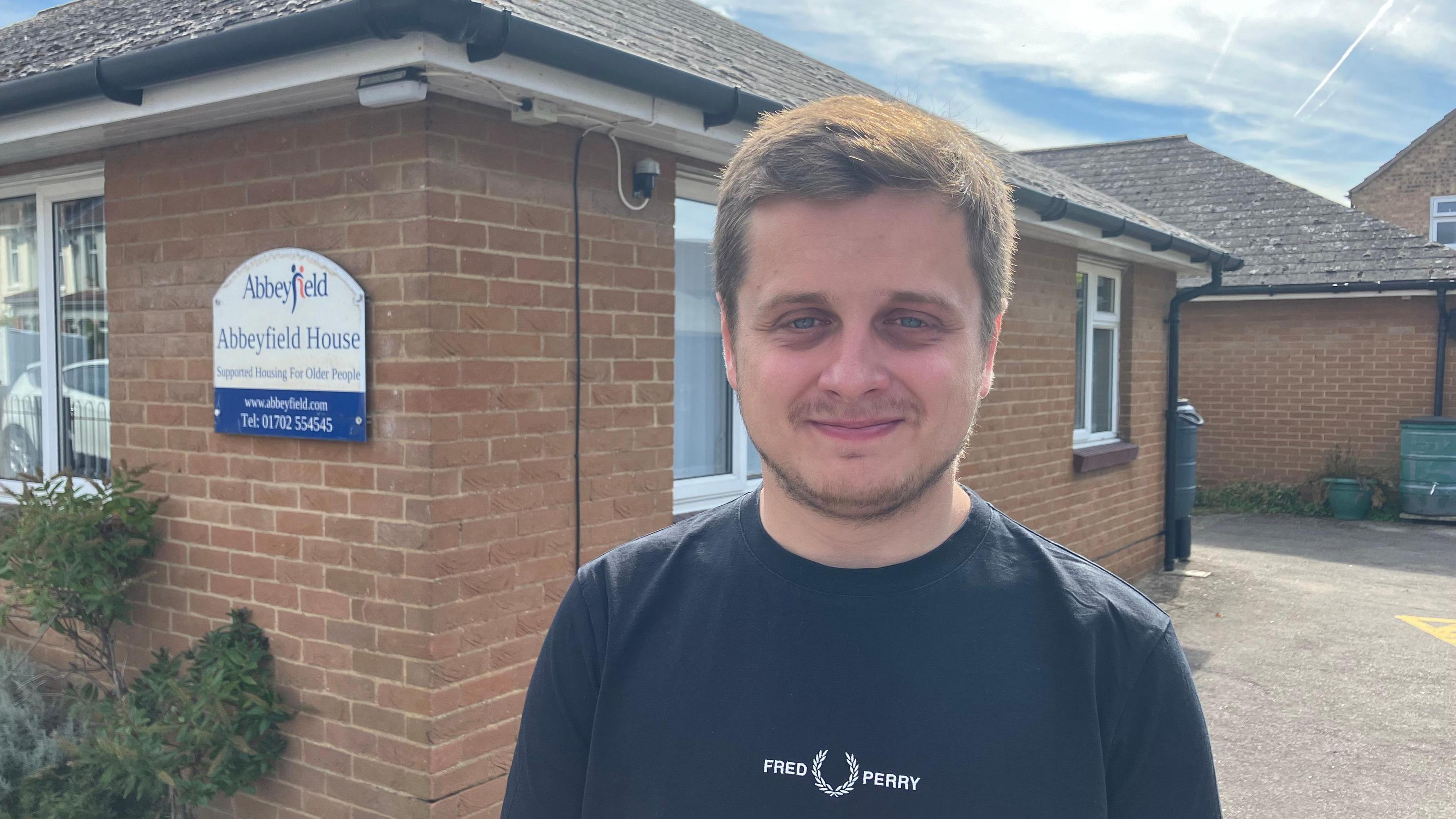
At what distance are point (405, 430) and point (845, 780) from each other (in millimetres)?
2411

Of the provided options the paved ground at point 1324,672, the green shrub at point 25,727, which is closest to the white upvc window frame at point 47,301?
the green shrub at point 25,727

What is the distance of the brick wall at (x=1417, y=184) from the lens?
907 inches

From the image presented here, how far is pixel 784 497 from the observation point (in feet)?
4.87

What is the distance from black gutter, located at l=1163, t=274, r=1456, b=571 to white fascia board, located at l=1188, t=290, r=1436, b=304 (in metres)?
0.04

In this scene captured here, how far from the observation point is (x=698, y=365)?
4863 mm

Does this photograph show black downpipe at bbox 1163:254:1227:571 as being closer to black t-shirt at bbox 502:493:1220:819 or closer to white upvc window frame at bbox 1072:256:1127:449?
white upvc window frame at bbox 1072:256:1127:449

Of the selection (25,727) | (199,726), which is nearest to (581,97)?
(199,726)

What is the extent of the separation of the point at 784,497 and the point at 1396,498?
576 inches

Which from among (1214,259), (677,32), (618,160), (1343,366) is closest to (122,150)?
(618,160)

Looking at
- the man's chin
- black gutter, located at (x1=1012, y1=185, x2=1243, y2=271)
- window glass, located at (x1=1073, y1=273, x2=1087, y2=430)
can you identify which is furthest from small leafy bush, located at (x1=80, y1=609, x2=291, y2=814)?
window glass, located at (x1=1073, y1=273, x2=1087, y2=430)

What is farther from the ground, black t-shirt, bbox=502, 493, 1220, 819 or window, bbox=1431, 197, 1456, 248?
window, bbox=1431, 197, 1456, 248

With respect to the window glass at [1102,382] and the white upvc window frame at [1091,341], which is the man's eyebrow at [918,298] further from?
the window glass at [1102,382]

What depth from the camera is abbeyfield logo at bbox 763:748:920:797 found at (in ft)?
4.22

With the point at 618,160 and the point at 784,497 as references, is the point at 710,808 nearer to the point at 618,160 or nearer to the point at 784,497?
the point at 784,497
